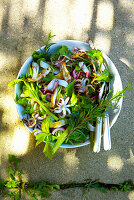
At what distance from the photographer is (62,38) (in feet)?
3.86

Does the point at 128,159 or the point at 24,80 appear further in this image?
the point at 128,159

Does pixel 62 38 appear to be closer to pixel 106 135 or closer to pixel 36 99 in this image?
pixel 36 99

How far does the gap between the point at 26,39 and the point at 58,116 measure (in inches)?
18.9

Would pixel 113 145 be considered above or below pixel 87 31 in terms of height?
below

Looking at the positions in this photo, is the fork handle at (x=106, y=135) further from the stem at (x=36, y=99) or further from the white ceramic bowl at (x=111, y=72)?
the stem at (x=36, y=99)

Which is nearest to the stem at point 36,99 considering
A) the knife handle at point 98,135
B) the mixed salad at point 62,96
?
the mixed salad at point 62,96

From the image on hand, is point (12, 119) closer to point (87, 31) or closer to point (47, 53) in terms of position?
point (47, 53)

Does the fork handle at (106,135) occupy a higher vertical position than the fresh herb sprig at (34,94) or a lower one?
lower

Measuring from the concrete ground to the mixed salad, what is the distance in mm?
221

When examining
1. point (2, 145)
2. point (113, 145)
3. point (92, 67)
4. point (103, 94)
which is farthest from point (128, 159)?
point (2, 145)

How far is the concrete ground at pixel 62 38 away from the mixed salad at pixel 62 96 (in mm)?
221

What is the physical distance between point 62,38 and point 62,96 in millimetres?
394

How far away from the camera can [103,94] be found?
96 centimetres

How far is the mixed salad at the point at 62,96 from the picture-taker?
0.90m
